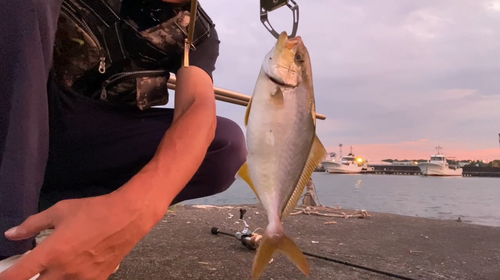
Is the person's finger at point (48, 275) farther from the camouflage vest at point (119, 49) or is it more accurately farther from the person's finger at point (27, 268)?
the camouflage vest at point (119, 49)

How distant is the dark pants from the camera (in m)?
0.87

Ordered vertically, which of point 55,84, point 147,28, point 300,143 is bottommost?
point 300,143

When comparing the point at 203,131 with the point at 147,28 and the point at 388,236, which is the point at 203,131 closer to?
the point at 147,28

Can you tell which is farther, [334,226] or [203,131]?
[334,226]

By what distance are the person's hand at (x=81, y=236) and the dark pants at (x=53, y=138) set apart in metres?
0.13

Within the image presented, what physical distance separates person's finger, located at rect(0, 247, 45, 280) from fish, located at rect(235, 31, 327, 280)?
0.64 m

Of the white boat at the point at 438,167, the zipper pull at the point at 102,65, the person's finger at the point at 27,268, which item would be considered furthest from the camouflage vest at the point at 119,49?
the white boat at the point at 438,167

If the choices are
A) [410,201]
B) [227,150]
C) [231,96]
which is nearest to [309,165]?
[227,150]

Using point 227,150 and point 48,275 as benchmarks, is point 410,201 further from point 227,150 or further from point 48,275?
point 48,275

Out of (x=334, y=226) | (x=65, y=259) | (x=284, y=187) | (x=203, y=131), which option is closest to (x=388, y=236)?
(x=334, y=226)

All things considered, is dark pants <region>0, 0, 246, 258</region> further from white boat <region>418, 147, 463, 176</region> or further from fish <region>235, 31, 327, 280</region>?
white boat <region>418, 147, 463, 176</region>

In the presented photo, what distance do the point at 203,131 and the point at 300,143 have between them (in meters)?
0.33

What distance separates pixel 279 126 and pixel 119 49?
2.94 feet

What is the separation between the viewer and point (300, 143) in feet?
3.98
